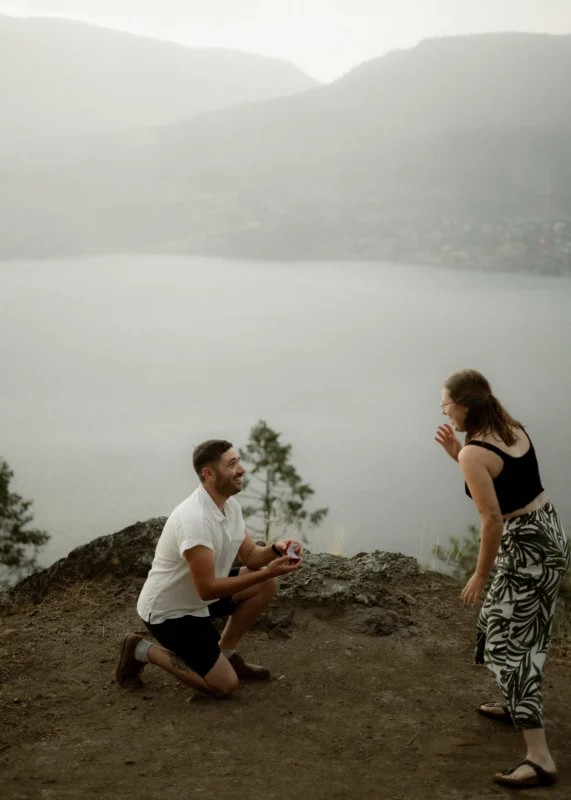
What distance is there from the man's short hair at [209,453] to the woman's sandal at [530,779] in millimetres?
1540

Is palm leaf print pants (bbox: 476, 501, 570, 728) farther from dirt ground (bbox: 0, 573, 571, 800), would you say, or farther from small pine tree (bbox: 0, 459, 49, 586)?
small pine tree (bbox: 0, 459, 49, 586)

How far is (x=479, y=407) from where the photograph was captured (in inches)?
112

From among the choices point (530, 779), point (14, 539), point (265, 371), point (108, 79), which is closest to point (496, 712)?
point (530, 779)

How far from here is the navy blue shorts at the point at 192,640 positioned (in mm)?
3402

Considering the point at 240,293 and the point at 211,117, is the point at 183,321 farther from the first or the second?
the point at 211,117

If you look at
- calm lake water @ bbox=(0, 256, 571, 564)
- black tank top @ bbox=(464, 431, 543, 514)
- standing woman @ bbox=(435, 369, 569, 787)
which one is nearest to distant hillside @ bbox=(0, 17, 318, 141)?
calm lake water @ bbox=(0, 256, 571, 564)

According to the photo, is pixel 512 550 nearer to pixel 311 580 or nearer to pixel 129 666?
pixel 129 666

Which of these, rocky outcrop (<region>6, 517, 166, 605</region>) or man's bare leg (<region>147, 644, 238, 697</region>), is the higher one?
rocky outcrop (<region>6, 517, 166, 605</region>)

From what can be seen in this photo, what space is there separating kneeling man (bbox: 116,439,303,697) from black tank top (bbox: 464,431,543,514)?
0.92 metres

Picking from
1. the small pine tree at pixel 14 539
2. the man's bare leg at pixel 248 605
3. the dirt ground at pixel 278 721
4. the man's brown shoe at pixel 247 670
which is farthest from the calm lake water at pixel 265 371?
the man's bare leg at pixel 248 605

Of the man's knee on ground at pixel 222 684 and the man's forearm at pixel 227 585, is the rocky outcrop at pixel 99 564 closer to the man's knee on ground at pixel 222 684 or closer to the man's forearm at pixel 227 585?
the man's knee on ground at pixel 222 684

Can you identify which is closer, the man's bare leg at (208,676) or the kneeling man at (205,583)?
the kneeling man at (205,583)

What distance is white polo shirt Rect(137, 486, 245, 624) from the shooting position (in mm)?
3311

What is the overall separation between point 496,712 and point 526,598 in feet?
2.63
